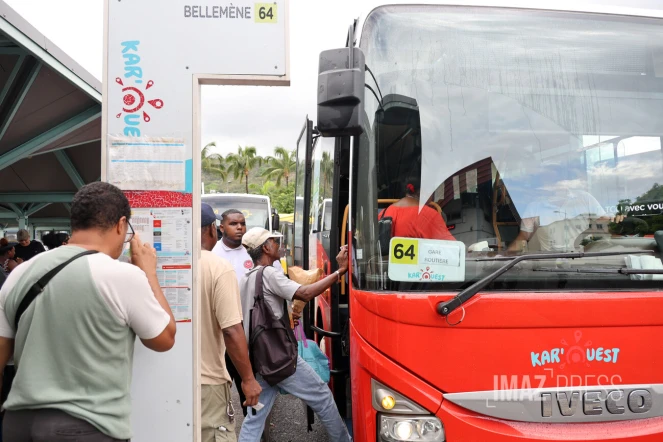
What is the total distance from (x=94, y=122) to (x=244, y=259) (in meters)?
4.28

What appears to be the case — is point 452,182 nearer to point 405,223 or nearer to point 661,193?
point 405,223

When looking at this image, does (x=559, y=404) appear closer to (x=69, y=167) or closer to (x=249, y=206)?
(x=69, y=167)

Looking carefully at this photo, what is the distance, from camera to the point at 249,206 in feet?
54.1

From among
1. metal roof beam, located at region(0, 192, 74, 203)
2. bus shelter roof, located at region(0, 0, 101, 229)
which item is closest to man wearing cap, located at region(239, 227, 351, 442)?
bus shelter roof, located at region(0, 0, 101, 229)

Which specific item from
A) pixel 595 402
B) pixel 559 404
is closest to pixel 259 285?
pixel 559 404

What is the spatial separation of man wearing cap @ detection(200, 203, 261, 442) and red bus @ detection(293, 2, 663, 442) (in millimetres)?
695

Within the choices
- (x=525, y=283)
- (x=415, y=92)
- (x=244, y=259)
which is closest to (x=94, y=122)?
(x=244, y=259)

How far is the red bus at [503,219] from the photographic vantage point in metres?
2.49

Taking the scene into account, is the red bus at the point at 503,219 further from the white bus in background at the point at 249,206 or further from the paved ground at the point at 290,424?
the white bus in background at the point at 249,206

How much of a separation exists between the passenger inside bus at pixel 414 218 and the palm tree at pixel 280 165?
159 feet

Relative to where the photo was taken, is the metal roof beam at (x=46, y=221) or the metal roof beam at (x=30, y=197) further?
the metal roof beam at (x=46, y=221)

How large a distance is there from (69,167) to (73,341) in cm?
1175

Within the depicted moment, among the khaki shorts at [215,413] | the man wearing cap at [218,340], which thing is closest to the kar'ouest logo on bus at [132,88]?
the man wearing cap at [218,340]

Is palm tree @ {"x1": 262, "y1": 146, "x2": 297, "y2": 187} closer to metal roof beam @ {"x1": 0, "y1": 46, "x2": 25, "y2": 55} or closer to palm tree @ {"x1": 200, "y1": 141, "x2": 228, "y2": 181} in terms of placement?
palm tree @ {"x1": 200, "y1": 141, "x2": 228, "y2": 181}
